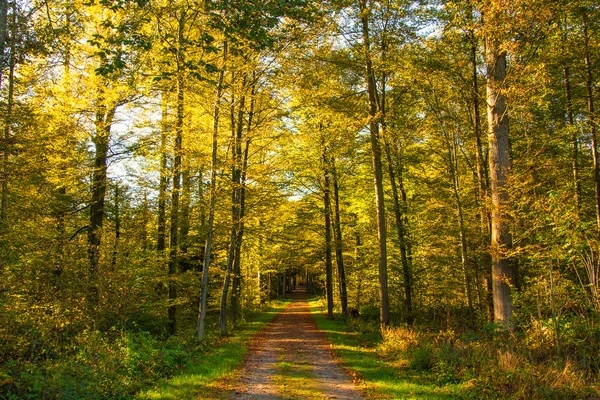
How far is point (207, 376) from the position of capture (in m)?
7.89

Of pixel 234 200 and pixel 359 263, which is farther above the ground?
pixel 234 200

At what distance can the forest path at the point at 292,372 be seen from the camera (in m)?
6.98

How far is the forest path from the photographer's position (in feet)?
22.9

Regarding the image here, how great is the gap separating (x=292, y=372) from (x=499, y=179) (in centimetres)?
645

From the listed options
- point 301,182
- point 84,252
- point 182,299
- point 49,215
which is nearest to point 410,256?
point 301,182

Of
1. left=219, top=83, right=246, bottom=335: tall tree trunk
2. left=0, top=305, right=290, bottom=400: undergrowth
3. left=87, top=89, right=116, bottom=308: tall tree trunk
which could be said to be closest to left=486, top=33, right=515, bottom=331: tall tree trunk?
left=0, top=305, right=290, bottom=400: undergrowth

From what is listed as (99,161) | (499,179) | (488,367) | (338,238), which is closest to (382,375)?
(488,367)

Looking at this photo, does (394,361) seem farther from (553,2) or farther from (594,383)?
(553,2)

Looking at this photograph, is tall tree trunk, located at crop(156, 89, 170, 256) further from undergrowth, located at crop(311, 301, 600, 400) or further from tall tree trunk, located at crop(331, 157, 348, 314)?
tall tree trunk, located at crop(331, 157, 348, 314)

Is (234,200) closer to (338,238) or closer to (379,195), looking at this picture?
(379,195)

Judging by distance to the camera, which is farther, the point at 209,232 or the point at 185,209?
the point at 185,209

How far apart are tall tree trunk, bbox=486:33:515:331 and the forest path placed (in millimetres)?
4047

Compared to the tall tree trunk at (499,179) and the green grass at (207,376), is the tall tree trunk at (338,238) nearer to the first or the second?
the green grass at (207,376)

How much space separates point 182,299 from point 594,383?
1174 cm
